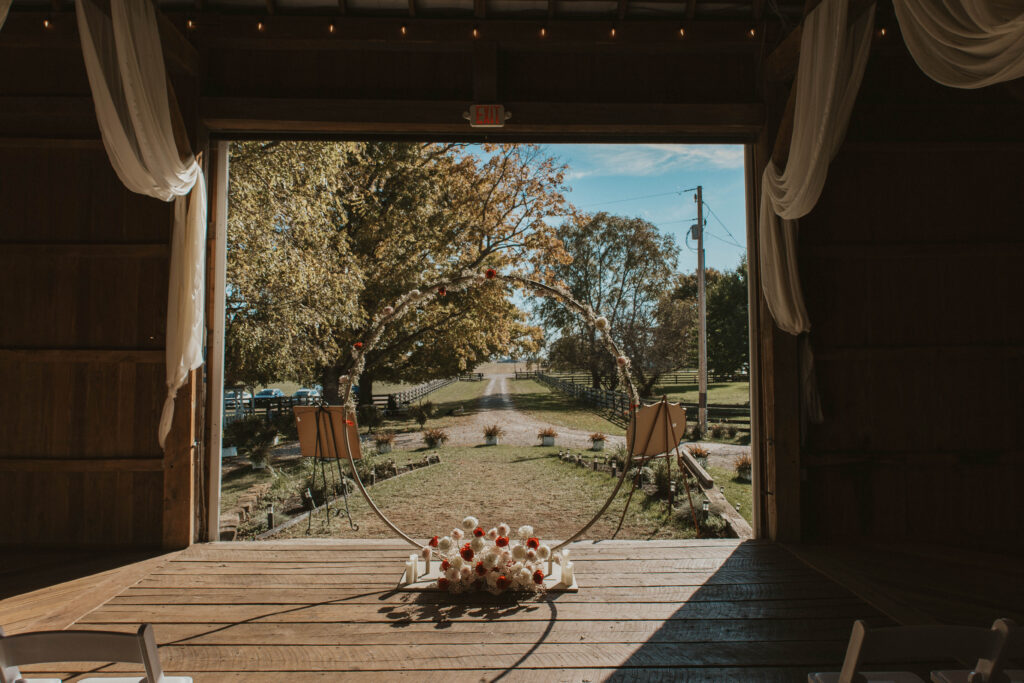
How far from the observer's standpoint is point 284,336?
950cm

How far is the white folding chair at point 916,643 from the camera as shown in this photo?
1214mm

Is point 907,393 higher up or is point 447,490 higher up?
point 907,393

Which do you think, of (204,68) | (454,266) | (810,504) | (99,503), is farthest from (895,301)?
(454,266)

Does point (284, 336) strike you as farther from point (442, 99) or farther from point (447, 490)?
point (442, 99)

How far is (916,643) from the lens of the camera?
1.25m

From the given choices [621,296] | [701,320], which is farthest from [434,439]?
[701,320]

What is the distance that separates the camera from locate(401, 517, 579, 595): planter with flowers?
10.5 ft

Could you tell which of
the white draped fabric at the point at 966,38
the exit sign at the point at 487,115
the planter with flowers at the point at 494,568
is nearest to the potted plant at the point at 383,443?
the planter with flowers at the point at 494,568

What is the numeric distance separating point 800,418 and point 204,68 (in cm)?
496

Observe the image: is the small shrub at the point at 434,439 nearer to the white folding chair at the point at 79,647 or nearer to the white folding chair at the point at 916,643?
the white folding chair at the point at 79,647

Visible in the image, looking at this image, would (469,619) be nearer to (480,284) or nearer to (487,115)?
(480,284)

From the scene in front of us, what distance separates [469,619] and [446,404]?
51.1 feet

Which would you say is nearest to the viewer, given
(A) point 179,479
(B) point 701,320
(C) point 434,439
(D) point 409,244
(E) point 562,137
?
(A) point 179,479

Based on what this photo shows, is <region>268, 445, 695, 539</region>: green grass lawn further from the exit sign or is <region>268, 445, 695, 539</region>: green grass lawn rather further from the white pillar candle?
the exit sign
